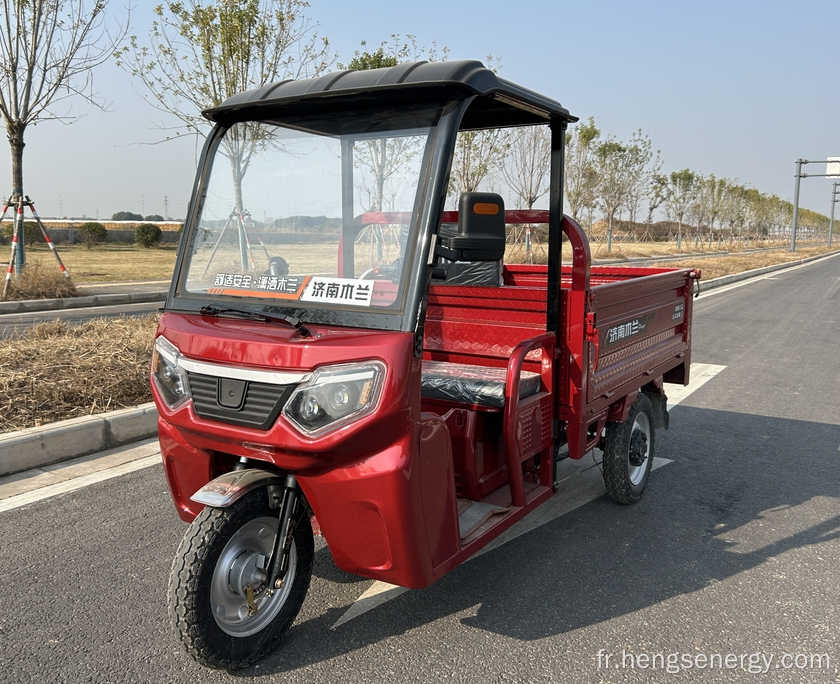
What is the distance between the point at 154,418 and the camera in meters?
5.55

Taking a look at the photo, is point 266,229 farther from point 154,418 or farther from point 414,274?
point 154,418

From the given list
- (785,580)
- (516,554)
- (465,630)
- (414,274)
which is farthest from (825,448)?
(414,274)

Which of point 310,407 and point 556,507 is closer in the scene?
point 310,407

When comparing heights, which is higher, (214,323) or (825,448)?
(214,323)

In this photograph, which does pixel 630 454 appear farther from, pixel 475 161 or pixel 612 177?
pixel 612 177

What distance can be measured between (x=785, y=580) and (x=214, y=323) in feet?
9.65

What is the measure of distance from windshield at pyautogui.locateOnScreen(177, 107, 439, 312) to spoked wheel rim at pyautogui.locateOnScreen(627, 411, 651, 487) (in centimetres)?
234

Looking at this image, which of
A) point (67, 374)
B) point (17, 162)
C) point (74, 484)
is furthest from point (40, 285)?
point (74, 484)

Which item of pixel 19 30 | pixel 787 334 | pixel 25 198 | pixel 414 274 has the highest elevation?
pixel 19 30

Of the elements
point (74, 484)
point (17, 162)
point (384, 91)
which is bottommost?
point (74, 484)

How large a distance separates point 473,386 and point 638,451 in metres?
1.64

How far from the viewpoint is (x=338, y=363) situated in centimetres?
253

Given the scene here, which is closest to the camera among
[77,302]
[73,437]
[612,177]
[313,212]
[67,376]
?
[313,212]

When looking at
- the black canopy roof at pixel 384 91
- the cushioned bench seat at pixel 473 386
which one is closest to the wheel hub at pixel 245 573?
the cushioned bench seat at pixel 473 386
